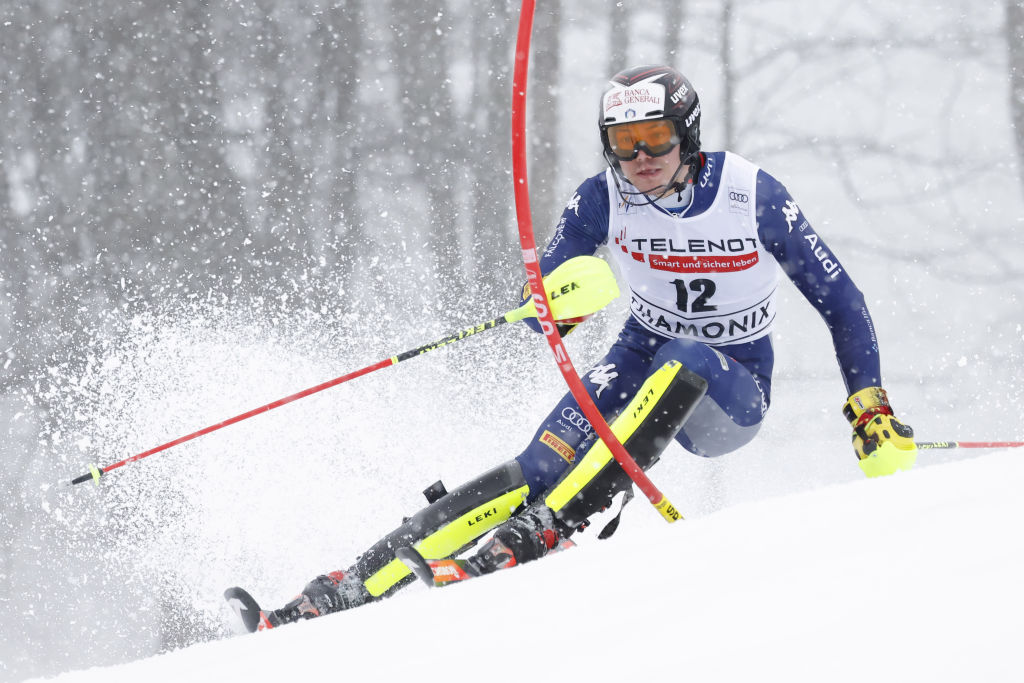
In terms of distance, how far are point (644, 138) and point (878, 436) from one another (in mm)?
1009

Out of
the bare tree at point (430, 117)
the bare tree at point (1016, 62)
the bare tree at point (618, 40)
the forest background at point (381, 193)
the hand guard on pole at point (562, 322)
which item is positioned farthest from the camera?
the bare tree at point (618, 40)

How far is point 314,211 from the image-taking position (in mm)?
10742

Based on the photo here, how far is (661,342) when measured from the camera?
284cm

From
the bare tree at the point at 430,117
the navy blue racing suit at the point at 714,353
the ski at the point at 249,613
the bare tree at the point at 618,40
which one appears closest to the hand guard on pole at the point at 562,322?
the navy blue racing suit at the point at 714,353

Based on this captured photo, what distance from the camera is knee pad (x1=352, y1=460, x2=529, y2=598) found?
86.4 inches

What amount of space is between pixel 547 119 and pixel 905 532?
8.42m

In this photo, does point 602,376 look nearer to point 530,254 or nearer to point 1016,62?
point 530,254

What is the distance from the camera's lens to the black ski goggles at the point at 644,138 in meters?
2.36

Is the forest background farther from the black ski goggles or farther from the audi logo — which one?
the black ski goggles

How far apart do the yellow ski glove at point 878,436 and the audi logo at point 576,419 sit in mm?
721

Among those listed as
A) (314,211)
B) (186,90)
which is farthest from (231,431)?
(186,90)

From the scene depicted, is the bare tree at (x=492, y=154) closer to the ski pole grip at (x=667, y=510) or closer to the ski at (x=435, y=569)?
the ski pole grip at (x=667, y=510)

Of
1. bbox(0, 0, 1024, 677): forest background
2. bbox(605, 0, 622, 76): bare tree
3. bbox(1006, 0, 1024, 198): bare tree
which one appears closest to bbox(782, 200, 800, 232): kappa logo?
bbox(0, 0, 1024, 677): forest background

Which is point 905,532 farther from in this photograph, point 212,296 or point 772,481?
point 772,481
